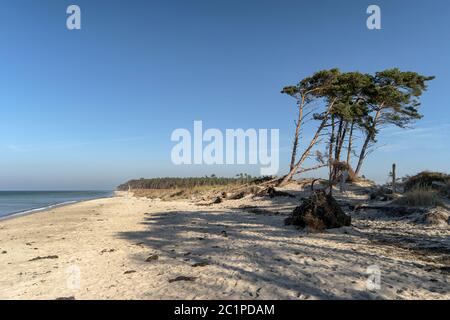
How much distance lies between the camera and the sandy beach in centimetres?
505

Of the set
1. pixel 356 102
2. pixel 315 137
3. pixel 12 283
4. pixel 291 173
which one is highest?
pixel 356 102

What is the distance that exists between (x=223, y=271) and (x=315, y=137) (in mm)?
21508

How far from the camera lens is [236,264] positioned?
6547 mm

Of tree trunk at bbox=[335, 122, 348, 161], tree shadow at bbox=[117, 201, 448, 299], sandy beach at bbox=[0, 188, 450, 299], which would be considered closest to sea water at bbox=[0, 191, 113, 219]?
sandy beach at bbox=[0, 188, 450, 299]

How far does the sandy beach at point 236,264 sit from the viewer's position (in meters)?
5.05

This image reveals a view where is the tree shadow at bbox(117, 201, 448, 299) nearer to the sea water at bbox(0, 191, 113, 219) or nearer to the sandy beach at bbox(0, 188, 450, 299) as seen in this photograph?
the sandy beach at bbox(0, 188, 450, 299)

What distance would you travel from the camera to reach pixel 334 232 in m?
9.93

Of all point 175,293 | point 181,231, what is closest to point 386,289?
point 175,293

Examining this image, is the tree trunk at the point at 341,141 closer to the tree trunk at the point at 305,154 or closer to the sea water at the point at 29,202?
the tree trunk at the point at 305,154

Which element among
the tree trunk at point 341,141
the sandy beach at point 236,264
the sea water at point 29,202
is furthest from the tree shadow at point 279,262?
the sea water at point 29,202

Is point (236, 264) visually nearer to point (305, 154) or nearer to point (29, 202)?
point (305, 154)
